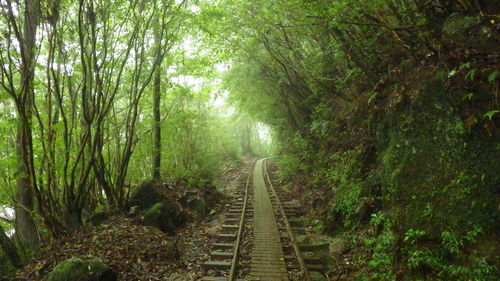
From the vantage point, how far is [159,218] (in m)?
7.68

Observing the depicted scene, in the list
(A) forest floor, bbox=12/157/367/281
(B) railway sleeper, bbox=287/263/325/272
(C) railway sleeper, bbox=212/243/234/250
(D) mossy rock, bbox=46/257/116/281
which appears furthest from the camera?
(C) railway sleeper, bbox=212/243/234/250

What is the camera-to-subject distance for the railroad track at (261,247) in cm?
524

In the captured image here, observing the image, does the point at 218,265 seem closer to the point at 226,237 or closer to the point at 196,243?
the point at 226,237

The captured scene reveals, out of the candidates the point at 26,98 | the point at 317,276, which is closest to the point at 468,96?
the point at 317,276

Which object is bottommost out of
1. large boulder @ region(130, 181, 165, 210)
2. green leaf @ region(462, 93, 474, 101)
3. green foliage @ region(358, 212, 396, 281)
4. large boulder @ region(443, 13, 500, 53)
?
green foliage @ region(358, 212, 396, 281)

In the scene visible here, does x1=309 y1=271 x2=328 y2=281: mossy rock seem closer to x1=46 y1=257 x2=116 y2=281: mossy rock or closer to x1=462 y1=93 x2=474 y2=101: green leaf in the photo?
x1=46 y1=257 x2=116 y2=281: mossy rock

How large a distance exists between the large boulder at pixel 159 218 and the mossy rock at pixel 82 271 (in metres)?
2.67

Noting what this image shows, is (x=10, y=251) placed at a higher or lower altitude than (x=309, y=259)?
higher

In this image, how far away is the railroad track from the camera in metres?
5.24

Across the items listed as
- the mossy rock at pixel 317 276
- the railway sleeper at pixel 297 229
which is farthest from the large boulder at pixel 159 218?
the mossy rock at pixel 317 276

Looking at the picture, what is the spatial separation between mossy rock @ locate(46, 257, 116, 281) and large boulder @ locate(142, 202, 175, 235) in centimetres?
267

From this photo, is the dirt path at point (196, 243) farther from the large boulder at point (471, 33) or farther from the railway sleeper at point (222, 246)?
the large boulder at point (471, 33)

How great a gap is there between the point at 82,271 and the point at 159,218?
3.13 m

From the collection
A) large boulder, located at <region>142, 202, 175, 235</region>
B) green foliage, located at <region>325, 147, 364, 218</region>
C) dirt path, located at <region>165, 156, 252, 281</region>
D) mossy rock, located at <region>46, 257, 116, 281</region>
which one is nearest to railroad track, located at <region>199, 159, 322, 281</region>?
dirt path, located at <region>165, 156, 252, 281</region>
